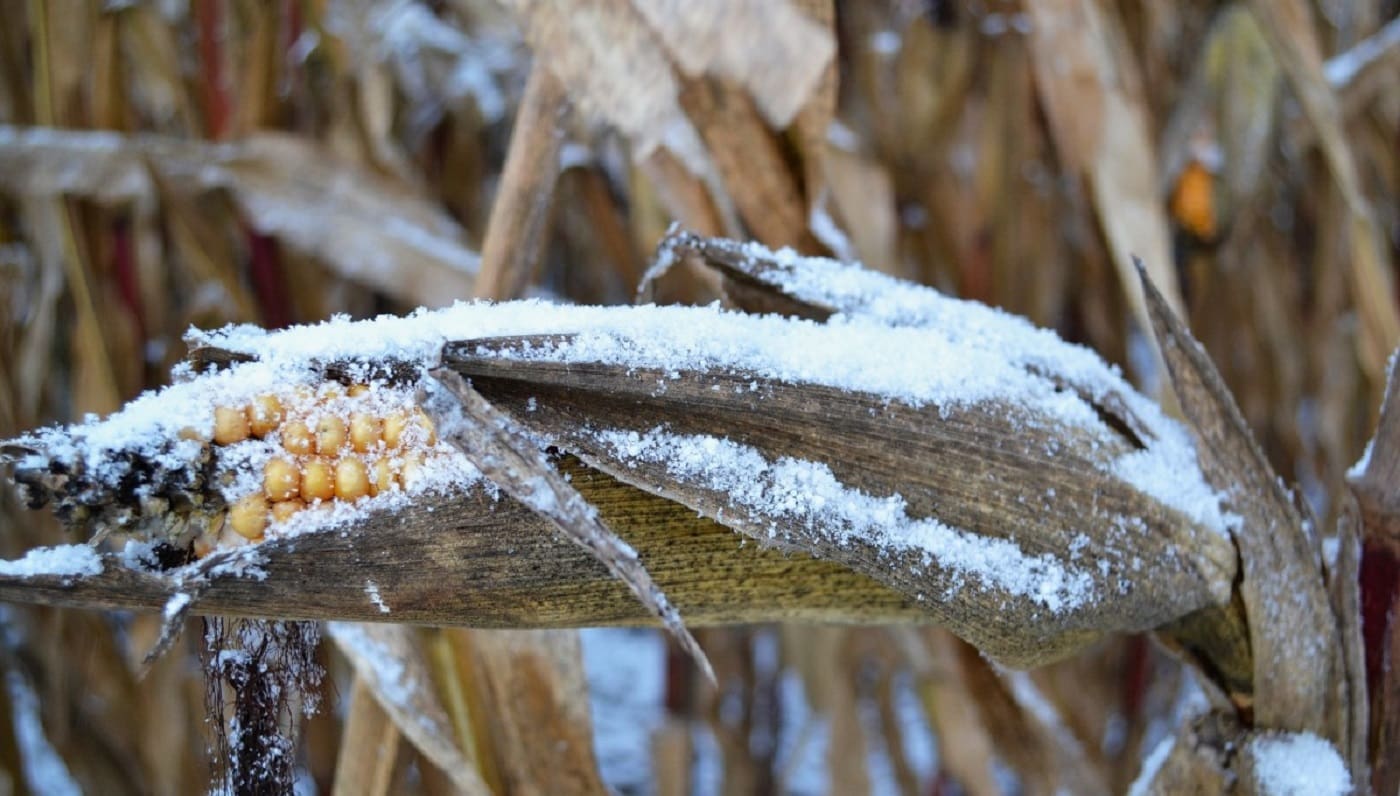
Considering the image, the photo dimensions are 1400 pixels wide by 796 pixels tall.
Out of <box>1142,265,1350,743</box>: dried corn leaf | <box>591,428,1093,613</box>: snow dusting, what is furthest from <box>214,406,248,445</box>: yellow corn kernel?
<box>1142,265,1350,743</box>: dried corn leaf

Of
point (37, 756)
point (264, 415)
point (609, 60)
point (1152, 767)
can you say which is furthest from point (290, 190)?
point (37, 756)

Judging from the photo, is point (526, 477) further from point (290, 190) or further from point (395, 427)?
point (290, 190)

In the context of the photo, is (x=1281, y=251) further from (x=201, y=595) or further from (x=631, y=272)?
(x=201, y=595)

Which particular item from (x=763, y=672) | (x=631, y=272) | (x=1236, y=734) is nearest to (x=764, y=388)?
(x=1236, y=734)

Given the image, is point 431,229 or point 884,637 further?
point 884,637

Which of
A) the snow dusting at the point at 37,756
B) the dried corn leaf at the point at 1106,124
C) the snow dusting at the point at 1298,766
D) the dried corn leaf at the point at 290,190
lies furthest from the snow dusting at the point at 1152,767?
the snow dusting at the point at 37,756
